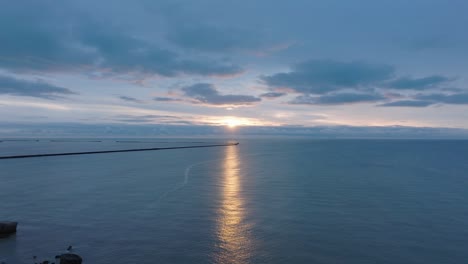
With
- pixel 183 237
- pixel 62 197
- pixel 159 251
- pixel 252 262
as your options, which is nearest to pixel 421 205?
pixel 252 262

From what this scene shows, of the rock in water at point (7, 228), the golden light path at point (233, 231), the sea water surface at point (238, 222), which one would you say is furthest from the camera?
the rock in water at point (7, 228)

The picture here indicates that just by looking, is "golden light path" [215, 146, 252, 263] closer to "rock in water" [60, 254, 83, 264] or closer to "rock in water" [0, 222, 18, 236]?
"rock in water" [60, 254, 83, 264]

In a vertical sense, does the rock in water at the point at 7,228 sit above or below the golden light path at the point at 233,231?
above

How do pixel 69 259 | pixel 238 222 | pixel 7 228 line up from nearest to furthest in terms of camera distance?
pixel 69 259, pixel 7 228, pixel 238 222

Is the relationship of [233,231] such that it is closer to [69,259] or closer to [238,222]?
[238,222]

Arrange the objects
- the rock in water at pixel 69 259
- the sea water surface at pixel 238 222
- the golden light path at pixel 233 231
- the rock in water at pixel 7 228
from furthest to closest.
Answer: the rock in water at pixel 7 228, the sea water surface at pixel 238 222, the golden light path at pixel 233 231, the rock in water at pixel 69 259

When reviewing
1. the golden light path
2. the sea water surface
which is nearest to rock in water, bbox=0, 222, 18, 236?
the sea water surface

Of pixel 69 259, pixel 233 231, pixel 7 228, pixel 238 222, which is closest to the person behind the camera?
pixel 69 259

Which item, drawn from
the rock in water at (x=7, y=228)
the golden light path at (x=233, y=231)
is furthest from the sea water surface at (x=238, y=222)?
the rock in water at (x=7, y=228)

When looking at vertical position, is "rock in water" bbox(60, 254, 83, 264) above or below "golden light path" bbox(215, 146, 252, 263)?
above

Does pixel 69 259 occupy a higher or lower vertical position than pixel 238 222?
higher

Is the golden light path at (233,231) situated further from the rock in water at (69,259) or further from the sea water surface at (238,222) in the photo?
the rock in water at (69,259)

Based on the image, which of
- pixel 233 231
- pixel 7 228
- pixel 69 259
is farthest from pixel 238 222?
pixel 7 228
